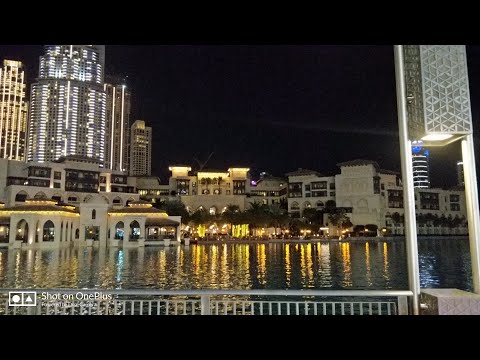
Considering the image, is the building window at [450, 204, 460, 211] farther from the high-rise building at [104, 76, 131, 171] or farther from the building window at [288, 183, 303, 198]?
the high-rise building at [104, 76, 131, 171]

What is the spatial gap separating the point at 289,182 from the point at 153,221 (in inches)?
1150

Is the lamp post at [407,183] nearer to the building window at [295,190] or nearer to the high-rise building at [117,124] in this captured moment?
the building window at [295,190]

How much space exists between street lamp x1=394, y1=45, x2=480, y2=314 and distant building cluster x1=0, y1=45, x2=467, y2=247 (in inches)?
21.3

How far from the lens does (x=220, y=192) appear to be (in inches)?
2351

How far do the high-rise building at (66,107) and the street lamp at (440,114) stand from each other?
7646 centimetres

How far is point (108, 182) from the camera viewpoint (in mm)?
48594

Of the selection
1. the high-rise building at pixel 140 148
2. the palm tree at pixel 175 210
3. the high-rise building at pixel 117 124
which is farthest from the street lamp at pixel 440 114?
the high-rise building at pixel 140 148

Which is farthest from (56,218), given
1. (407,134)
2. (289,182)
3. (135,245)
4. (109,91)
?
(109,91)

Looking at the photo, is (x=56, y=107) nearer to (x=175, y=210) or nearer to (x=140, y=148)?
(x=140, y=148)

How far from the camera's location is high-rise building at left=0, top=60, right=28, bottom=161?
8125 centimetres

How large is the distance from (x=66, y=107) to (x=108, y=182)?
38.0 m

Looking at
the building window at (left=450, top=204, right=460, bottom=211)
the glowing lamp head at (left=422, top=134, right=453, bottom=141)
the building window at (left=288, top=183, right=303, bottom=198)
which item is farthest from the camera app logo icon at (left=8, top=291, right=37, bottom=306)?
the building window at (left=450, top=204, right=460, bottom=211)

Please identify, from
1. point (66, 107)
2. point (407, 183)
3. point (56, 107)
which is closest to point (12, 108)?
point (56, 107)
